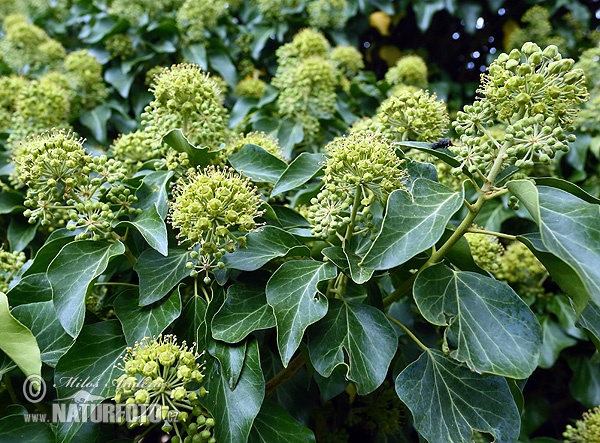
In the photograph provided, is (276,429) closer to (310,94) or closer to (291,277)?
(291,277)

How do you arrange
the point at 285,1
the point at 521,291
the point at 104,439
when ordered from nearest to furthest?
the point at 104,439, the point at 521,291, the point at 285,1

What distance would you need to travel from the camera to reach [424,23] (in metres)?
2.74

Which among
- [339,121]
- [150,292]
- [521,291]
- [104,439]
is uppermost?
[150,292]

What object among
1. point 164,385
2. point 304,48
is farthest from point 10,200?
point 304,48

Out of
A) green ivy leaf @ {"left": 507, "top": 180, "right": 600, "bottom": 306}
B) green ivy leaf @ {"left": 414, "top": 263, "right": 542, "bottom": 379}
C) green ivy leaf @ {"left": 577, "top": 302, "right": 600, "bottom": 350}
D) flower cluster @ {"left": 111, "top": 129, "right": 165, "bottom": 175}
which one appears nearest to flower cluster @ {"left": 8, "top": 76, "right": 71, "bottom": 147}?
flower cluster @ {"left": 111, "top": 129, "right": 165, "bottom": 175}

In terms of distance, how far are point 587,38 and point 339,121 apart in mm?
1795

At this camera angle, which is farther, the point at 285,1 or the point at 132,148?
the point at 285,1

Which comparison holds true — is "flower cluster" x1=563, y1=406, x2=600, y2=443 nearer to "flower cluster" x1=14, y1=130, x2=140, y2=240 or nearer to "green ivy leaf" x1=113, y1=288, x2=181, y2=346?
"green ivy leaf" x1=113, y1=288, x2=181, y2=346

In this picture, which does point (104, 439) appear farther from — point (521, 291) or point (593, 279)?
point (521, 291)

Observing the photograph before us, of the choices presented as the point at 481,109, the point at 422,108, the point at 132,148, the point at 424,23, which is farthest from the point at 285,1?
the point at 481,109

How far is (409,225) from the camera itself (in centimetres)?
97

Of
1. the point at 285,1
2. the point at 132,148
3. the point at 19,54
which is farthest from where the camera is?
the point at 285,1

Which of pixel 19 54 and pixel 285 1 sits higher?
pixel 285 1

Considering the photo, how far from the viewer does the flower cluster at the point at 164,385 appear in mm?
894
